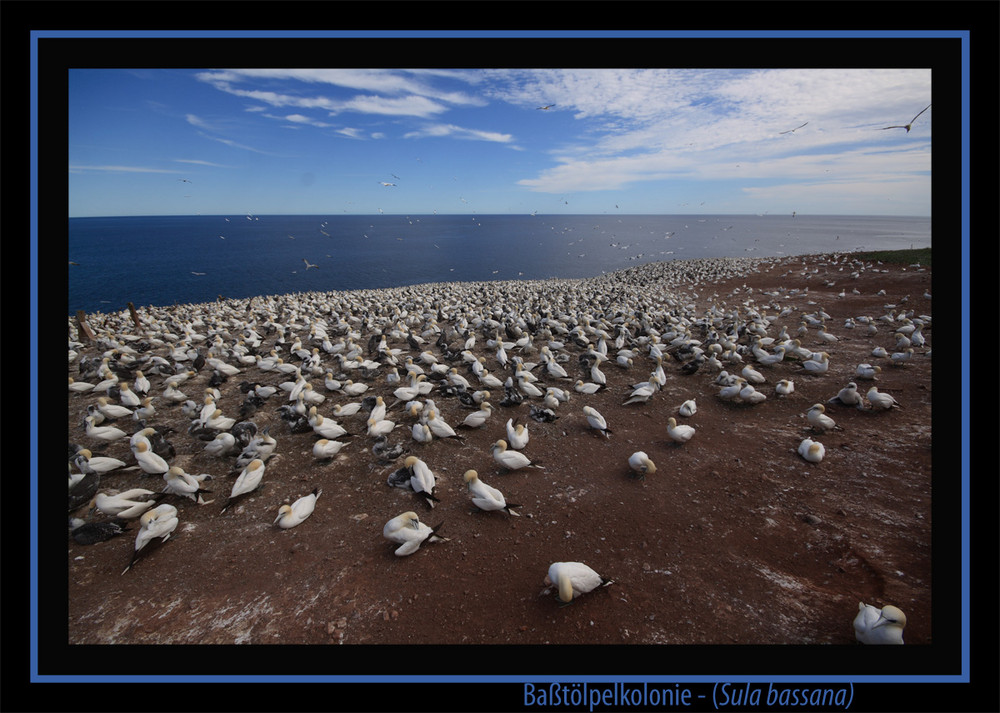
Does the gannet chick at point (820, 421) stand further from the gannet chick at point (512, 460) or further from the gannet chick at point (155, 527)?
the gannet chick at point (155, 527)

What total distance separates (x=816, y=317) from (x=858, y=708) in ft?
62.1

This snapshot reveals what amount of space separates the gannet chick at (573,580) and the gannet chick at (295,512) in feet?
12.2

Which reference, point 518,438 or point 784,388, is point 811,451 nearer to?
point 784,388

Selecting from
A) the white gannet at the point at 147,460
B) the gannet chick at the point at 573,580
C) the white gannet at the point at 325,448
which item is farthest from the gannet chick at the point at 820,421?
the white gannet at the point at 147,460

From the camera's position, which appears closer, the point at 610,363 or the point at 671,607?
the point at 671,607

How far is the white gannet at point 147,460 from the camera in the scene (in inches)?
273

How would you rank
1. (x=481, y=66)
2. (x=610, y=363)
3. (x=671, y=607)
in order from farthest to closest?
(x=610, y=363), (x=671, y=607), (x=481, y=66)

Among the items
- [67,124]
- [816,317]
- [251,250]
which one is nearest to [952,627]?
[67,124]

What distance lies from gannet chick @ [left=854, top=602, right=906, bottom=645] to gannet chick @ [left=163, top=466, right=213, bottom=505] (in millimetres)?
8330

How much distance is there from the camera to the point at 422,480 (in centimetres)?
632

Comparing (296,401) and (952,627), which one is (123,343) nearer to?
(296,401)

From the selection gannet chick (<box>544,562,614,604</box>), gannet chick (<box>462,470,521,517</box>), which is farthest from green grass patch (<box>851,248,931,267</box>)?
gannet chick (<box>544,562,614,604</box>)

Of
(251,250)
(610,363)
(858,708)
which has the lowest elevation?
(858,708)

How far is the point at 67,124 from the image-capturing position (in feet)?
7.97
